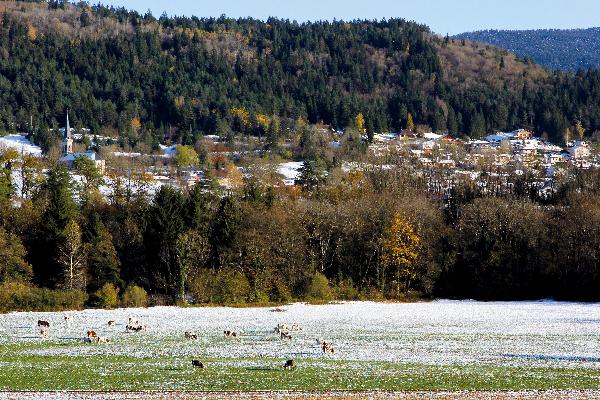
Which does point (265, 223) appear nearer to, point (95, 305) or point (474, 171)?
point (95, 305)

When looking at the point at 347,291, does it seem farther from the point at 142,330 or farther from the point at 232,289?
the point at 142,330

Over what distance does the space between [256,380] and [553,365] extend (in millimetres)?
11142

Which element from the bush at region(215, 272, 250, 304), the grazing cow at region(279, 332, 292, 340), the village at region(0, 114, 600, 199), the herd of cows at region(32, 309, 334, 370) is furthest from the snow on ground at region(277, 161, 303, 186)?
the grazing cow at region(279, 332, 292, 340)

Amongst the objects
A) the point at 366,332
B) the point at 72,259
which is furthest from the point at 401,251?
the point at 366,332

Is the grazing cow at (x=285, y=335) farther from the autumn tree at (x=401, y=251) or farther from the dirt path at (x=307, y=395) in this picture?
the autumn tree at (x=401, y=251)

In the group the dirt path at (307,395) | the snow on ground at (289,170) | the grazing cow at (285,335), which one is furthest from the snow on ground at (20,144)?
the dirt path at (307,395)

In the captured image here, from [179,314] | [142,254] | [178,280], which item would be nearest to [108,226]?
[142,254]

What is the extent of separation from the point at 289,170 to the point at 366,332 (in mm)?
125007

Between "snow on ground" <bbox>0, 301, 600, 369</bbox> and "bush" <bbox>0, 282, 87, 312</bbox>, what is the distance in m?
4.05

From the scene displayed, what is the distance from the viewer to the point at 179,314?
59000 millimetres

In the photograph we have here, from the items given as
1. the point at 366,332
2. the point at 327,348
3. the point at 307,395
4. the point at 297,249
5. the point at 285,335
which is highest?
the point at 307,395

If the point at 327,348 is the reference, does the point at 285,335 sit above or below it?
below

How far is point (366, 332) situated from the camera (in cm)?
4653

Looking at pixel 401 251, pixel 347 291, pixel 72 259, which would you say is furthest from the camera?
pixel 401 251
